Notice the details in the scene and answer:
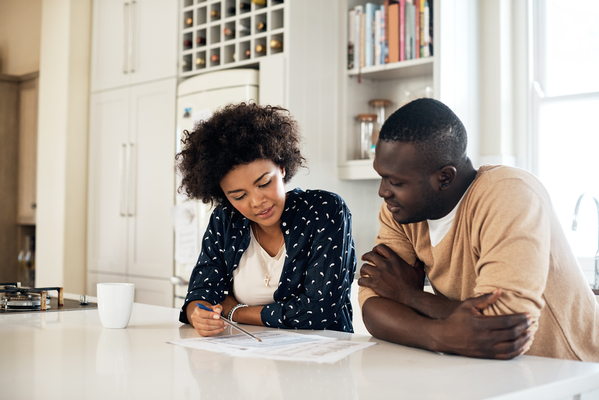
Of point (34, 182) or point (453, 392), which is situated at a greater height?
point (34, 182)

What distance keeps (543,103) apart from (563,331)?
1885 mm

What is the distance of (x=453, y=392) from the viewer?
82cm

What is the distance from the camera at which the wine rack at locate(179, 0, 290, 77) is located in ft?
9.91

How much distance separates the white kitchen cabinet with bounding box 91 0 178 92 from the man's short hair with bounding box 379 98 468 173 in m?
2.46

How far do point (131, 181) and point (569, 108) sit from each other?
2491 millimetres

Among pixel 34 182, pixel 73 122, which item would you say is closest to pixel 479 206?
pixel 73 122

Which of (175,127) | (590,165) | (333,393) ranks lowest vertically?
(333,393)

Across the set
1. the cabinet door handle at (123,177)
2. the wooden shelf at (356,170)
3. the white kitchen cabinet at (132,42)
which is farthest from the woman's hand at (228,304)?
the cabinet door handle at (123,177)

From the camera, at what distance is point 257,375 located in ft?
3.04

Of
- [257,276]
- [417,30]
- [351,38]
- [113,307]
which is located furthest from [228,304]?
[351,38]

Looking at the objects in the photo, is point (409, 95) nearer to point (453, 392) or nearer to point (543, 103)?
point (543, 103)

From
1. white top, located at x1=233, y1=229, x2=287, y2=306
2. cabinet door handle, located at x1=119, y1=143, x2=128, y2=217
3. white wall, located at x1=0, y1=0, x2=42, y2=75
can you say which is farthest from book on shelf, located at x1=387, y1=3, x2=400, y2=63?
white wall, located at x1=0, y1=0, x2=42, y2=75

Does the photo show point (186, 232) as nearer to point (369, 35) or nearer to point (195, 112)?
point (195, 112)

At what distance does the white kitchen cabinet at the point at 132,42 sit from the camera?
3512mm
